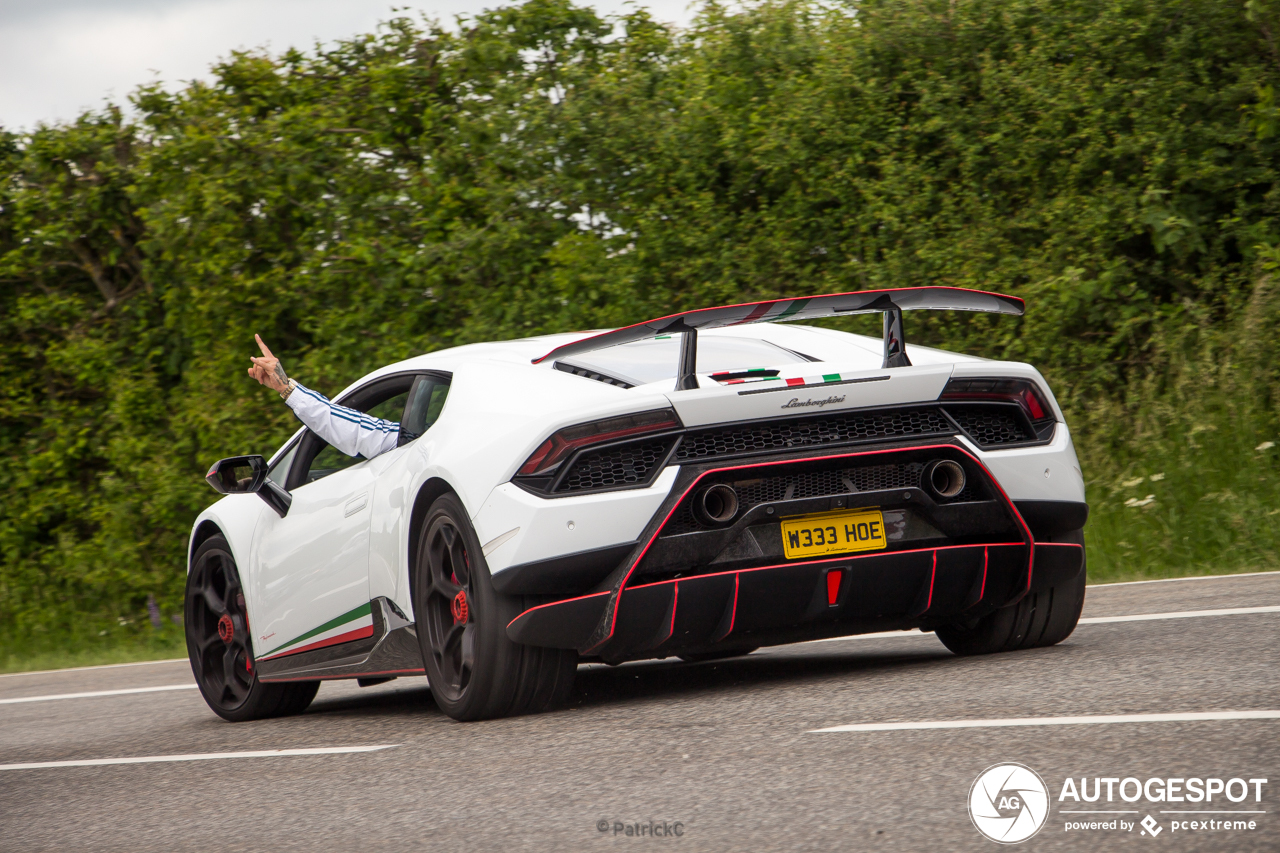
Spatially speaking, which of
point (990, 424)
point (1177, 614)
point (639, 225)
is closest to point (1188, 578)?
point (1177, 614)

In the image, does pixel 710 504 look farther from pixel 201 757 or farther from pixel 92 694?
pixel 92 694

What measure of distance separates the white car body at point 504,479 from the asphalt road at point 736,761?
47 centimetres

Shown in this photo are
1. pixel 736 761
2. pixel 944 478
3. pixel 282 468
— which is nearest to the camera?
pixel 736 761

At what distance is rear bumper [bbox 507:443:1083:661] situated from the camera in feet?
15.0

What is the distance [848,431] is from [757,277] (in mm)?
7713

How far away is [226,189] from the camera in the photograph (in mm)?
15078

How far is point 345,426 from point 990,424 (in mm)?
2460

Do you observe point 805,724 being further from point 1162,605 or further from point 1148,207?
point 1148,207

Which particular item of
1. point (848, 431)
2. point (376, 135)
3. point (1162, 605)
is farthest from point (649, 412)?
point (376, 135)

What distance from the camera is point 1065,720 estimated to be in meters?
3.84

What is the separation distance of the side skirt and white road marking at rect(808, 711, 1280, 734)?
1.75 m

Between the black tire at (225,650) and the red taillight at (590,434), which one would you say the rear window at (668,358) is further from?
the black tire at (225,650)

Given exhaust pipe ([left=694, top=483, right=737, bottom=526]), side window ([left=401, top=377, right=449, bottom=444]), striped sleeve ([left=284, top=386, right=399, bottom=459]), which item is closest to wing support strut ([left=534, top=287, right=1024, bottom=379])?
exhaust pipe ([left=694, top=483, right=737, bottom=526])

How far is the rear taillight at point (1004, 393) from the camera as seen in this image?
4.88 metres
